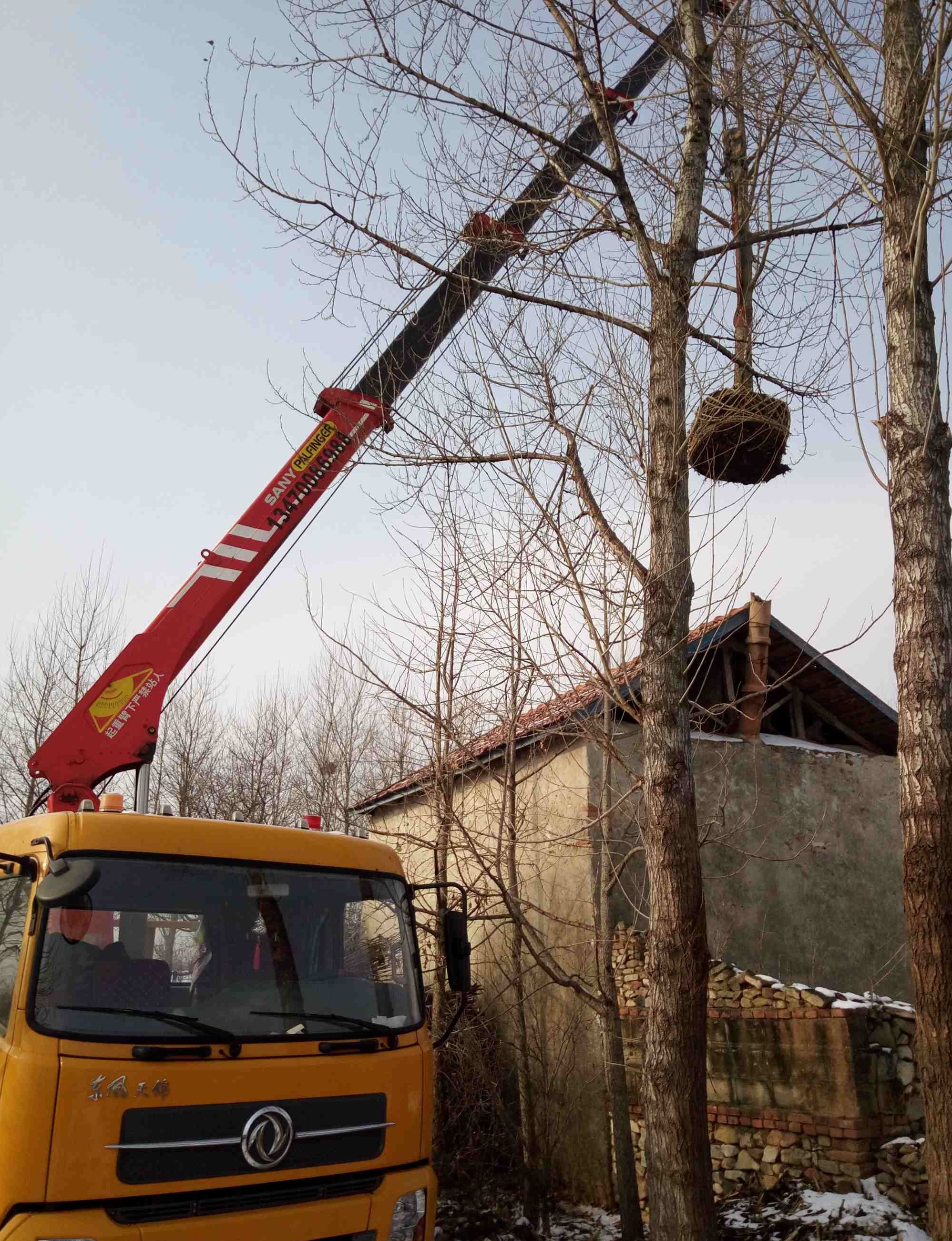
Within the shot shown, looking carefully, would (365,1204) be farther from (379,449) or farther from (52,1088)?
(379,449)

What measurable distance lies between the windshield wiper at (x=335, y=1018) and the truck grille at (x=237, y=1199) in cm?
59

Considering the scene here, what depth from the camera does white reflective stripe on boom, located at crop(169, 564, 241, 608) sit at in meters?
7.77

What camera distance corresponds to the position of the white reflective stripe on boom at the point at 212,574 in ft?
25.5

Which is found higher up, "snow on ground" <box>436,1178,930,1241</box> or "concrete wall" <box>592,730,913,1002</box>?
"concrete wall" <box>592,730,913,1002</box>

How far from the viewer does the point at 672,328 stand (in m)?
6.54

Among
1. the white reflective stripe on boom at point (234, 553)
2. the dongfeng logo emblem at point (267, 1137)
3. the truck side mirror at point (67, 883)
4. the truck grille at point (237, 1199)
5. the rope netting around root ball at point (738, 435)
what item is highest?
the rope netting around root ball at point (738, 435)

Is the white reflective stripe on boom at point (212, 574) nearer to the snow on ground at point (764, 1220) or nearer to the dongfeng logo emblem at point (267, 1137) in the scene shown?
the dongfeng logo emblem at point (267, 1137)

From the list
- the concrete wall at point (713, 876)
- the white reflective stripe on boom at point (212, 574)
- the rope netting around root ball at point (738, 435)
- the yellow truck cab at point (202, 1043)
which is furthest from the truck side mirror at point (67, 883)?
the concrete wall at point (713, 876)

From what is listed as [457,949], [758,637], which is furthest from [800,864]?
[457,949]

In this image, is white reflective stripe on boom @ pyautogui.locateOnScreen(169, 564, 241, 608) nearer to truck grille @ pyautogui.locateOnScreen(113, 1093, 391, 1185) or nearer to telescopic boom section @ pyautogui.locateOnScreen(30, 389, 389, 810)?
telescopic boom section @ pyautogui.locateOnScreen(30, 389, 389, 810)

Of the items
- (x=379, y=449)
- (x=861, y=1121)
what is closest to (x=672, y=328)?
(x=379, y=449)

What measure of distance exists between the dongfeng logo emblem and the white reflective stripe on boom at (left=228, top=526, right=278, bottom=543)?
16.2 feet

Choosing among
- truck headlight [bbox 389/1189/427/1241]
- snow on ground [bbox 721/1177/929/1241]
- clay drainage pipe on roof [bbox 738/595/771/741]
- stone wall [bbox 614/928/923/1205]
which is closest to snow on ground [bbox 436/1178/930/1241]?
snow on ground [bbox 721/1177/929/1241]

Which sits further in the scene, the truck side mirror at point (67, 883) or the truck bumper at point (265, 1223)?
the truck side mirror at point (67, 883)
